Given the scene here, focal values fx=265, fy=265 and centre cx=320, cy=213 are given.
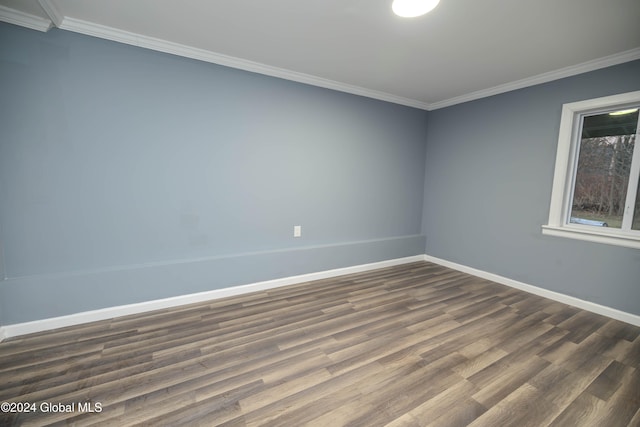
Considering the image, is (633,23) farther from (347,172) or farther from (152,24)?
(152,24)

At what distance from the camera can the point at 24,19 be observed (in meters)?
1.95

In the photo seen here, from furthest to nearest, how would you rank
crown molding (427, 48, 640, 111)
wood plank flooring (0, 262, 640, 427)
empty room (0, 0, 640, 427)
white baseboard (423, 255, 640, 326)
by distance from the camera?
white baseboard (423, 255, 640, 326) → crown molding (427, 48, 640, 111) → empty room (0, 0, 640, 427) → wood plank flooring (0, 262, 640, 427)

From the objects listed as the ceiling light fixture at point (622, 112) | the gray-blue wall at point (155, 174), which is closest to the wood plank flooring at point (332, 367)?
the gray-blue wall at point (155, 174)

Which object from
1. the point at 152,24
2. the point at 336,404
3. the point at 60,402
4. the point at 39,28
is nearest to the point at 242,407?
the point at 336,404

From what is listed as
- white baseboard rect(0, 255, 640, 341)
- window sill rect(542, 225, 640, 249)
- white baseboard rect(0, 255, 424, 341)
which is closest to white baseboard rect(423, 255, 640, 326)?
white baseboard rect(0, 255, 640, 341)

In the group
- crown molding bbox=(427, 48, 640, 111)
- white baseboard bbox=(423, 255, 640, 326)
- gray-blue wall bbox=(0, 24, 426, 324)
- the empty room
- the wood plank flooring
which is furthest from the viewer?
white baseboard bbox=(423, 255, 640, 326)

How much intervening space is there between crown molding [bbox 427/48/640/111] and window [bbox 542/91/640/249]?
31cm

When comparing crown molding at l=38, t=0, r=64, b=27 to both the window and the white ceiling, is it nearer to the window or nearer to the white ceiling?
the white ceiling

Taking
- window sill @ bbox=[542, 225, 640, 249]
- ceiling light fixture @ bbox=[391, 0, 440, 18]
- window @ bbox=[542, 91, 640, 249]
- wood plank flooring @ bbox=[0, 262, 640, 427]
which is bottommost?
wood plank flooring @ bbox=[0, 262, 640, 427]

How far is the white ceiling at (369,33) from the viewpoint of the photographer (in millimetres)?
1856

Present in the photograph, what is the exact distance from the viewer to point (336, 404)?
1507mm

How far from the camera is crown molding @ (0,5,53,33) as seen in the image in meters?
→ 1.90

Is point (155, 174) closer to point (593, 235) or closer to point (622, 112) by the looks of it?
point (593, 235)

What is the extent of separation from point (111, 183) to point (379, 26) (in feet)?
8.57
